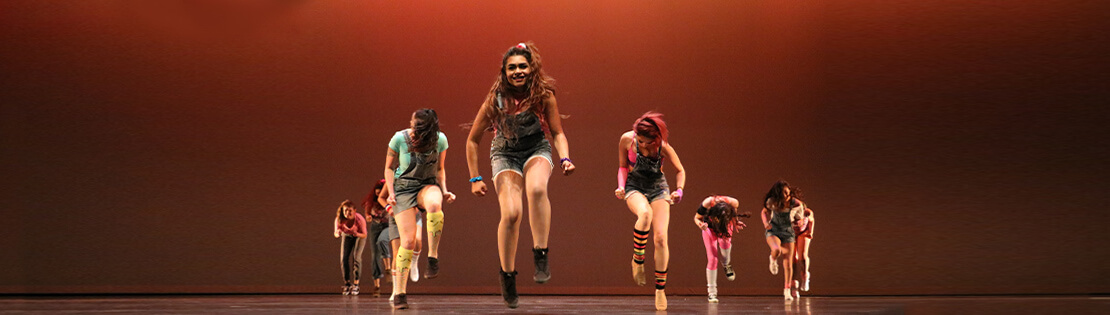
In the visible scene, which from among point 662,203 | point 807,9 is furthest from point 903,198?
point 662,203

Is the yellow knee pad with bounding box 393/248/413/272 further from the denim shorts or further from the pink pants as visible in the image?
the denim shorts

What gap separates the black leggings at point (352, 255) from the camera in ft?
29.9

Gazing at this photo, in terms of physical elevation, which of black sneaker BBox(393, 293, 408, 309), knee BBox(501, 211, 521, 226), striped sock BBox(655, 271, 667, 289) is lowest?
black sneaker BBox(393, 293, 408, 309)

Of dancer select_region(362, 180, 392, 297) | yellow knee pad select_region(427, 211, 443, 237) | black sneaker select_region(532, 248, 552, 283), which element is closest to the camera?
black sneaker select_region(532, 248, 552, 283)

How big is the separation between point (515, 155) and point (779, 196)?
14.3 ft

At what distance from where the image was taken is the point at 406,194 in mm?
6273

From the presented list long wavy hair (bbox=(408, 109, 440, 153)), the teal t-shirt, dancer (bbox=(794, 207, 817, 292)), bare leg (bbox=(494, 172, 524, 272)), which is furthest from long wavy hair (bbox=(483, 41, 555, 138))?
dancer (bbox=(794, 207, 817, 292))

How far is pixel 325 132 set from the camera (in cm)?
959

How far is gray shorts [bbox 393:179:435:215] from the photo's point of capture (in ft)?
20.6

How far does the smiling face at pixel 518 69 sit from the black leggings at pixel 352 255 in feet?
14.7

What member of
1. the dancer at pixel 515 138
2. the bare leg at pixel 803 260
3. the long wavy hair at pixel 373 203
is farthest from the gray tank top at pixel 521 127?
the bare leg at pixel 803 260

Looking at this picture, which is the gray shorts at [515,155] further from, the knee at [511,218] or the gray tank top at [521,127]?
the knee at [511,218]

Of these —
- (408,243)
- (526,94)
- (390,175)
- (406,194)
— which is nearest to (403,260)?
(408,243)

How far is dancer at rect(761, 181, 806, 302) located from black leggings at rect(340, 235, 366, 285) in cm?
414
